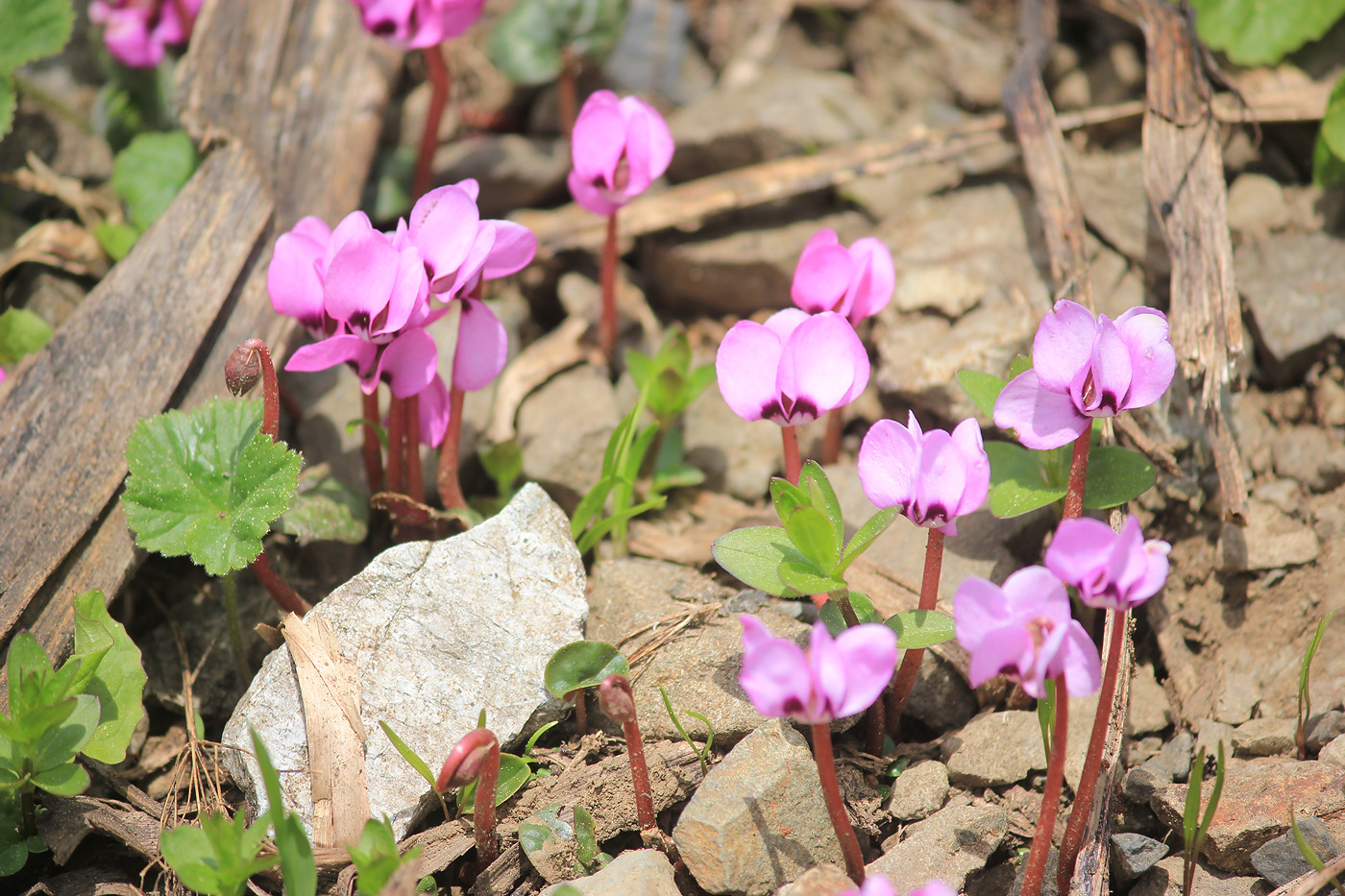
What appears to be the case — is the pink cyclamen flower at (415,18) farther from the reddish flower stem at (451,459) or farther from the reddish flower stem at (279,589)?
the reddish flower stem at (279,589)

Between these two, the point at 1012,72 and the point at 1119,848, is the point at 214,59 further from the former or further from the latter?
the point at 1119,848

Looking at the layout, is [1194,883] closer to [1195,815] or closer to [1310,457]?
[1195,815]

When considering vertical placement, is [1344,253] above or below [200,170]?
below

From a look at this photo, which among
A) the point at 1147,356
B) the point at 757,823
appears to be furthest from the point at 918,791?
the point at 1147,356

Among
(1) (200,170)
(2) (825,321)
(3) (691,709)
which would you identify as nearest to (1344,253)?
(2) (825,321)

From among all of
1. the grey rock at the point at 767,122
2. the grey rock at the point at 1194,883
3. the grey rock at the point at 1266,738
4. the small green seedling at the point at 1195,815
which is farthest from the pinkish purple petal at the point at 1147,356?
the grey rock at the point at 767,122

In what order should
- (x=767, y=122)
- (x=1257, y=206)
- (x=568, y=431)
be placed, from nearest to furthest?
(x=568, y=431) < (x=1257, y=206) < (x=767, y=122)

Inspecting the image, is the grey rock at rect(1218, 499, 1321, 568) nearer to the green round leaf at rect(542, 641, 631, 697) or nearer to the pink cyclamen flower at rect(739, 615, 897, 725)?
the pink cyclamen flower at rect(739, 615, 897, 725)
